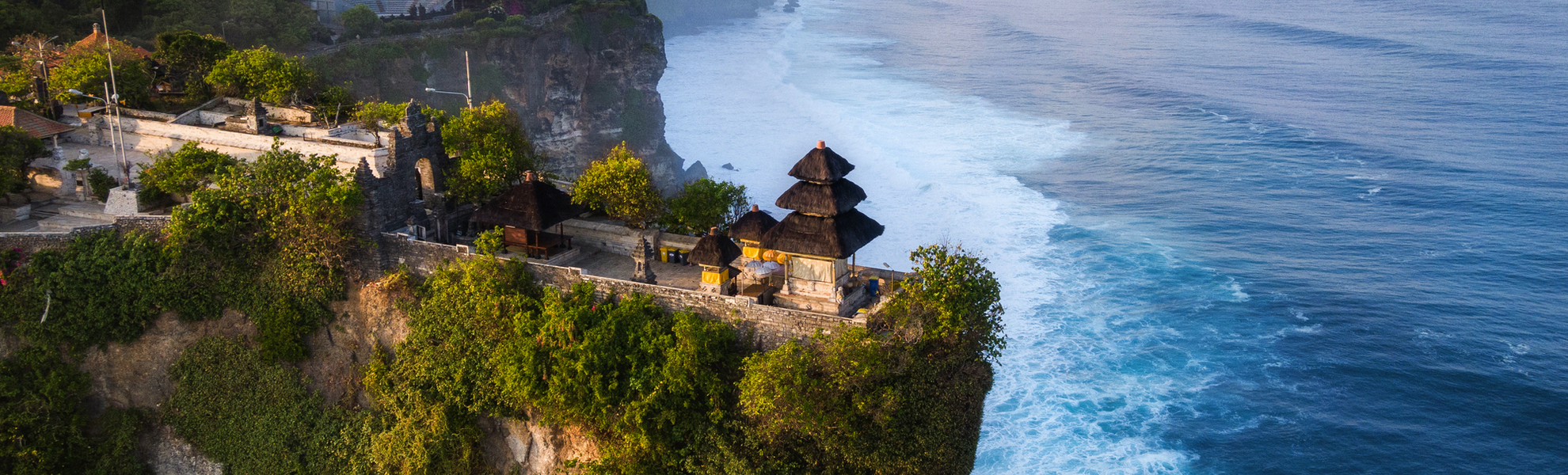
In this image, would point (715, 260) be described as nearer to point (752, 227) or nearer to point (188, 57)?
point (752, 227)

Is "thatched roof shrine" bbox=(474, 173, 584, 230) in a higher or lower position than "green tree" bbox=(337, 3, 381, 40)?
lower

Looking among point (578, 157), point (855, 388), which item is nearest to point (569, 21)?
point (578, 157)

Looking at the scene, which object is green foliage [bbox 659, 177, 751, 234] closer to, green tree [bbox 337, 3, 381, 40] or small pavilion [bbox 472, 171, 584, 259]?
small pavilion [bbox 472, 171, 584, 259]

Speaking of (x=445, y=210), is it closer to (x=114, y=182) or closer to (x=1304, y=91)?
(x=114, y=182)

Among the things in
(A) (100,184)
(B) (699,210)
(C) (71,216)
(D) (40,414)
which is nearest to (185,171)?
(A) (100,184)

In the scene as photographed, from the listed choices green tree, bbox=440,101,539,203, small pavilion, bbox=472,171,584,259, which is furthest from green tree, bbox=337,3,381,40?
small pavilion, bbox=472,171,584,259
